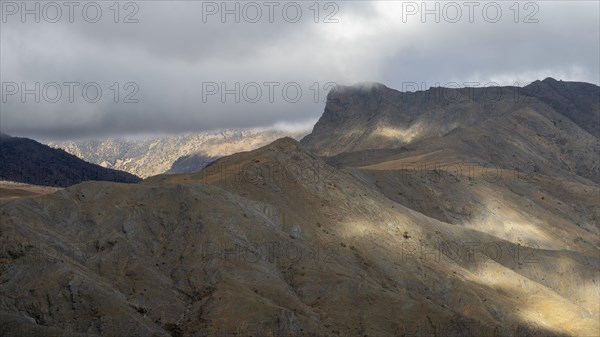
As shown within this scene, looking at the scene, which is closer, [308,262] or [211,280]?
[211,280]

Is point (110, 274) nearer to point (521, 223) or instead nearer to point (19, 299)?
point (19, 299)

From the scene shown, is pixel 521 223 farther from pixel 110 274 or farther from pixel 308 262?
pixel 110 274

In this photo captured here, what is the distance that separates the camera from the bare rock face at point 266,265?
4925 cm

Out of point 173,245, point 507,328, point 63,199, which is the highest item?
point 63,199

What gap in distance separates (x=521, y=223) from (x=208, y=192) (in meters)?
68.4

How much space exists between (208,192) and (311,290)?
15.1 metres

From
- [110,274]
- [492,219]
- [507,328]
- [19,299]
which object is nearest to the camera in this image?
[19,299]

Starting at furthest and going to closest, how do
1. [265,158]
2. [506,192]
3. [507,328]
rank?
1. [506,192]
2. [265,158]
3. [507,328]

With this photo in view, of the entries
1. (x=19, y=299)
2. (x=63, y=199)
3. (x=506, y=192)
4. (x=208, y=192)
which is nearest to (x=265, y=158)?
(x=208, y=192)

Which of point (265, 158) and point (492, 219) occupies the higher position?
point (265, 158)

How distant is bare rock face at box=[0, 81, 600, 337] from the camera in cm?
4925

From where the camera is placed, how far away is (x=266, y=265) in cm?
5850

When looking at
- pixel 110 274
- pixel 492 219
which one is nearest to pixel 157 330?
pixel 110 274

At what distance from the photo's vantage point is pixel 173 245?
196ft
